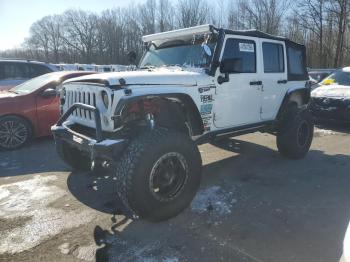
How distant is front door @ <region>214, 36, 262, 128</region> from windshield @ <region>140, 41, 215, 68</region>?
0.94 ft

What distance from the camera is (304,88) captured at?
22.0 feet

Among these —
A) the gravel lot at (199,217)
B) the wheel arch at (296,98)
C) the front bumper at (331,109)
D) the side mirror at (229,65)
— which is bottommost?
the gravel lot at (199,217)

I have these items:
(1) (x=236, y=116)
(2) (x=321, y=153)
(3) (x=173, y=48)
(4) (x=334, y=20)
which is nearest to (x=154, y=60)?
(3) (x=173, y=48)

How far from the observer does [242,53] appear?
529cm

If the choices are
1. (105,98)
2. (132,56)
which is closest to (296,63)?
(132,56)

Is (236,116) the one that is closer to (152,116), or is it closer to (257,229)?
(152,116)

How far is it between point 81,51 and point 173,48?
7378 cm

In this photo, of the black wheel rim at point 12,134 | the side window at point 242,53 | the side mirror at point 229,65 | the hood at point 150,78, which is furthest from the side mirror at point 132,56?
the black wheel rim at point 12,134

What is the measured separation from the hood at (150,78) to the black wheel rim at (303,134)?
260 centimetres

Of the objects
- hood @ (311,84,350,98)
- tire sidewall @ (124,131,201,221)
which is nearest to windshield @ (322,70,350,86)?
hood @ (311,84,350,98)

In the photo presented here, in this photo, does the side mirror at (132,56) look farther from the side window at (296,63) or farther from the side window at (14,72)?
the side window at (14,72)

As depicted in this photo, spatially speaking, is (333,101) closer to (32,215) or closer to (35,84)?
(35,84)

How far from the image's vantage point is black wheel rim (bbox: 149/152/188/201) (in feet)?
12.8

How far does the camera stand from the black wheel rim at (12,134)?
6879mm
